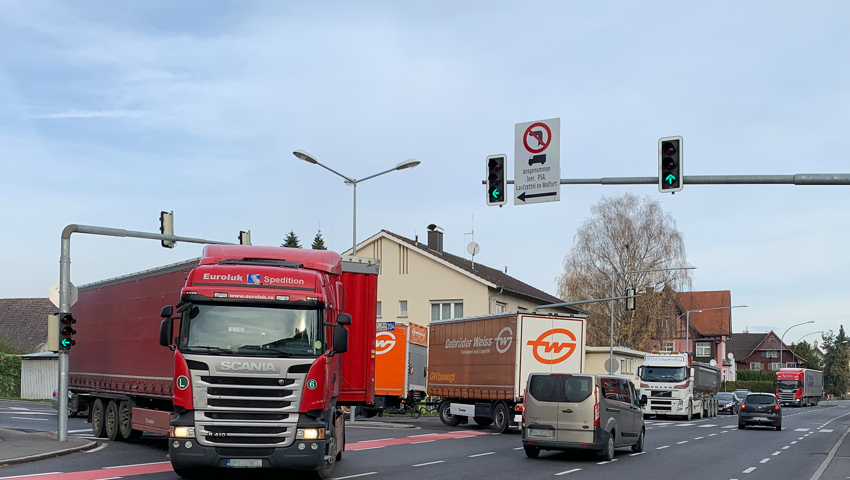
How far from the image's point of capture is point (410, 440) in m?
22.7

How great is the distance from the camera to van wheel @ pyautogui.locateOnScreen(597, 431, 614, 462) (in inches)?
714

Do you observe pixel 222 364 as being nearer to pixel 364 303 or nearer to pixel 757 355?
pixel 364 303

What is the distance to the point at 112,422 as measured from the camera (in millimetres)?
19641

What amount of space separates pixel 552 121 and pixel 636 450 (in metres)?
9.21

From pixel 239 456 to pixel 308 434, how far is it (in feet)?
3.22

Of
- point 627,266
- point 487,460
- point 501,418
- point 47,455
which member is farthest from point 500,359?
point 627,266

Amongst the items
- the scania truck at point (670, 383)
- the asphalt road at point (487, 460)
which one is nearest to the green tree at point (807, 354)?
the scania truck at point (670, 383)

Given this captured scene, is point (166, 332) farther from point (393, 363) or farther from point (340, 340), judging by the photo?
point (393, 363)

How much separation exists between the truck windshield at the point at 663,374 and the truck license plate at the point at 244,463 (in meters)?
34.1

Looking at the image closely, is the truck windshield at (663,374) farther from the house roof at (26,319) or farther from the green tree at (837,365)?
the green tree at (837,365)

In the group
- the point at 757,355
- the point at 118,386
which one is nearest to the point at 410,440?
the point at 118,386

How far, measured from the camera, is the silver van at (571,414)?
58.4 ft

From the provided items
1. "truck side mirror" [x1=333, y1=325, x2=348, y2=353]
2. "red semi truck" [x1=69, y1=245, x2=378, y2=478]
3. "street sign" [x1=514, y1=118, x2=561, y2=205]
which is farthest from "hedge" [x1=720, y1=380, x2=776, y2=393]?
"truck side mirror" [x1=333, y1=325, x2=348, y2=353]

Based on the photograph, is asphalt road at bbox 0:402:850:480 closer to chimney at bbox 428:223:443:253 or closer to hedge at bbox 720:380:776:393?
chimney at bbox 428:223:443:253
